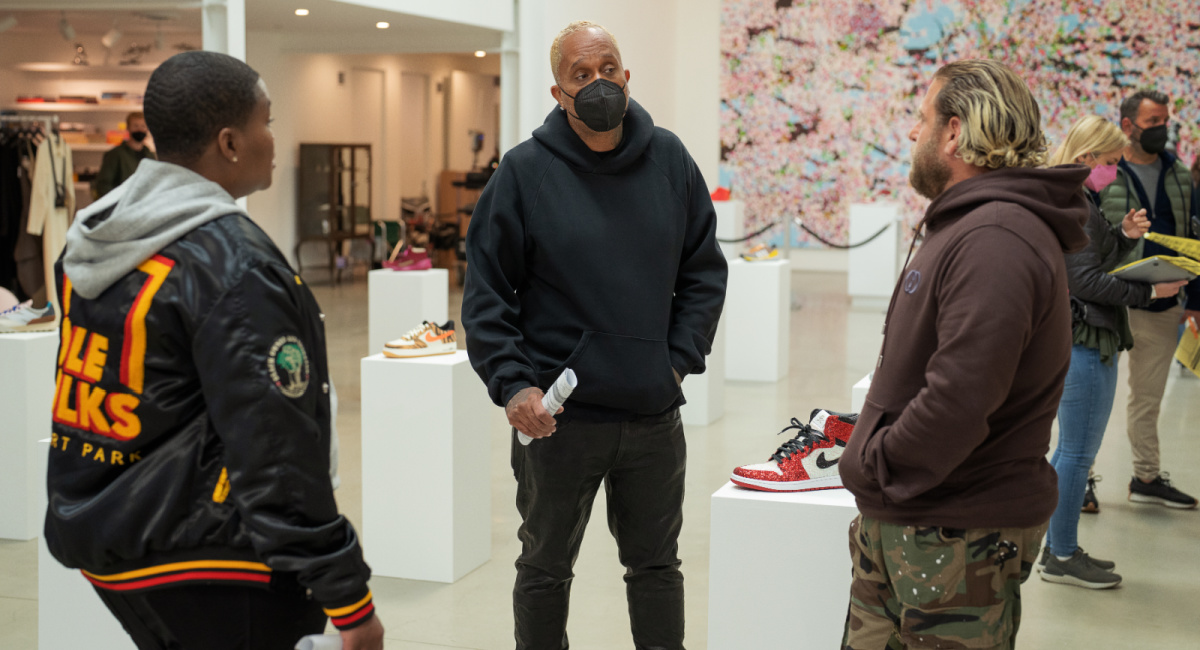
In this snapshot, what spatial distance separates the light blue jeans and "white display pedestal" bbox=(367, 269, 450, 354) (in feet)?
15.5

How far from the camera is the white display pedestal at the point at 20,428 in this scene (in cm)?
441

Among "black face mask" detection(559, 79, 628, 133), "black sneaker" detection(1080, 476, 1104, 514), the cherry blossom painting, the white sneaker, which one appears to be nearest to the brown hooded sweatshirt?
"black face mask" detection(559, 79, 628, 133)

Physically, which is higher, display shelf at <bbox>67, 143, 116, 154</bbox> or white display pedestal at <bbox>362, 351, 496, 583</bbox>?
display shelf at <bbox>67, 143, 116, 154</bbox>

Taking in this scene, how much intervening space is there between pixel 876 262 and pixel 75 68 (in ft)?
31.7

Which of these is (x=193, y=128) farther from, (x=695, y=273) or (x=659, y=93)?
(x=659, y=93)

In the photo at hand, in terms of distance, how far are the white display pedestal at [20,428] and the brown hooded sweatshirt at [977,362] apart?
12.0 ft

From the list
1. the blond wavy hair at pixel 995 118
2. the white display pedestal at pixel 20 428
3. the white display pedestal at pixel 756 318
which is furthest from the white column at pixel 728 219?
the blond wavy hair at pixel 995 118

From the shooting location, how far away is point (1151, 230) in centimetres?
437

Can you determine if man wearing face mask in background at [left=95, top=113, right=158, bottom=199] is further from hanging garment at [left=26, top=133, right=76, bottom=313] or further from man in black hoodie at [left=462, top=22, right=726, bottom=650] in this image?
man in black hoodie at [left=462, top=22, right=726, bottom=650]

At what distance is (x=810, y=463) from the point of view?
2529 mm

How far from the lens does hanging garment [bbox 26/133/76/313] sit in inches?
340

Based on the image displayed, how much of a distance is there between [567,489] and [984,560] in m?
0.95

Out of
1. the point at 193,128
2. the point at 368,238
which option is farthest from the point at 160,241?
the point at 368,238

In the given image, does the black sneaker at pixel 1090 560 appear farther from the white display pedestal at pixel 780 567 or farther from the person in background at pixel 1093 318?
the white display pedestal at pixel 780 567
